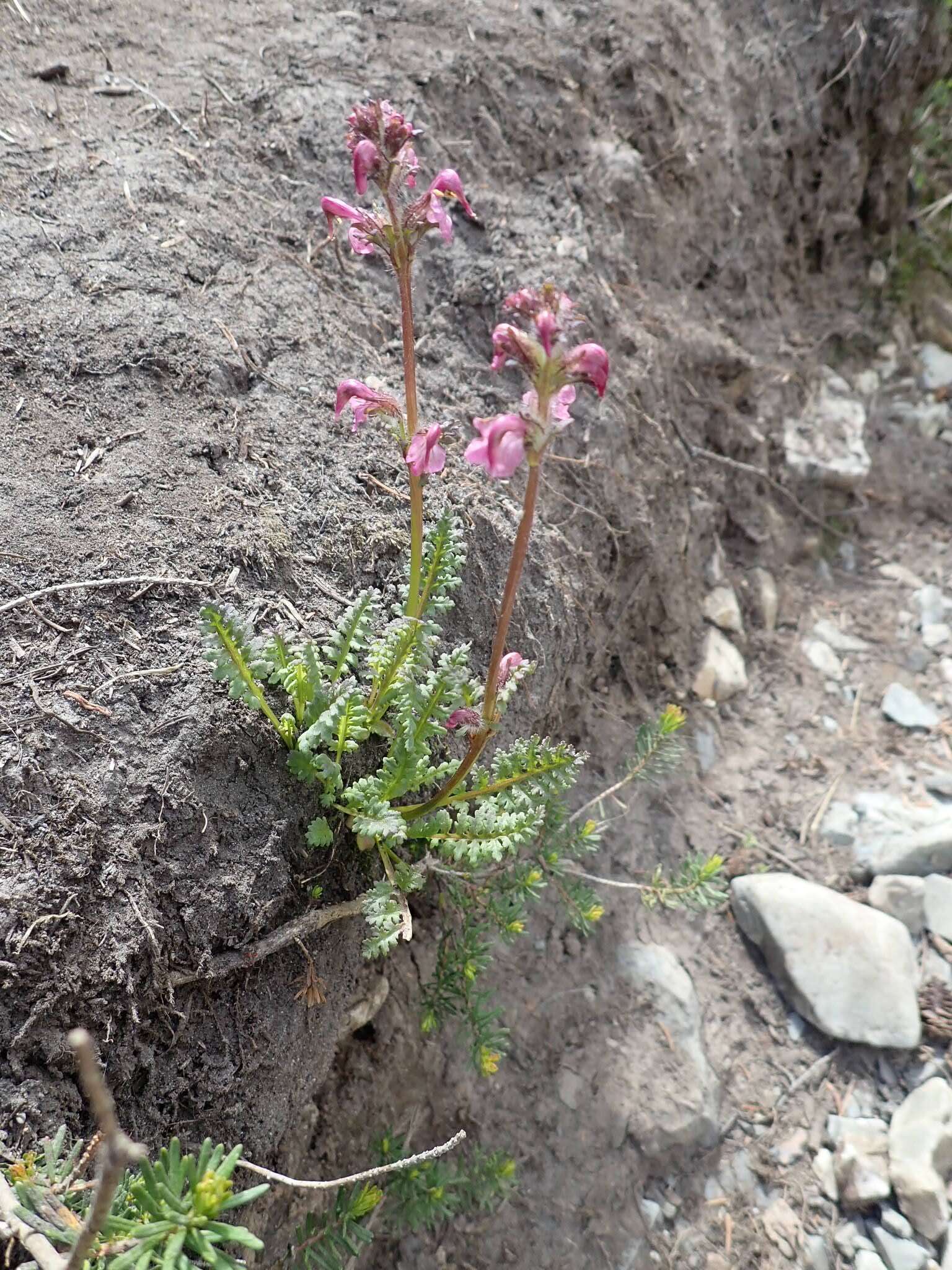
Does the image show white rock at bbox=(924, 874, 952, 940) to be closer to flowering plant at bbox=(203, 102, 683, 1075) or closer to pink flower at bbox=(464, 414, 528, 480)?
flowering plant at bbox=(203, 102, 683, 1075)

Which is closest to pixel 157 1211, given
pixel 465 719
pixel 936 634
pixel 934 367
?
pixel 465 719

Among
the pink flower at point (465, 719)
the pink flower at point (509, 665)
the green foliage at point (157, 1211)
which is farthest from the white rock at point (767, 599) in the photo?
the green foliage at point (157, 1211)

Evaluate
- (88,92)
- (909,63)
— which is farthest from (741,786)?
(909,63)

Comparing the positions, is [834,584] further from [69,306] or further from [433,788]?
[69,306]

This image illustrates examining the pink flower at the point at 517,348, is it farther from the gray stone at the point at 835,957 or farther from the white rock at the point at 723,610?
the white rock at the point at 723,610

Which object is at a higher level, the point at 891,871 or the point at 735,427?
the point at 735,427

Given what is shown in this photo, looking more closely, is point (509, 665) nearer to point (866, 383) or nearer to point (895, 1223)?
point (895, 1223)

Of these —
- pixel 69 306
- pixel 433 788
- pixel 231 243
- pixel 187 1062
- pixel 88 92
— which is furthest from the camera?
pixel 88 92
